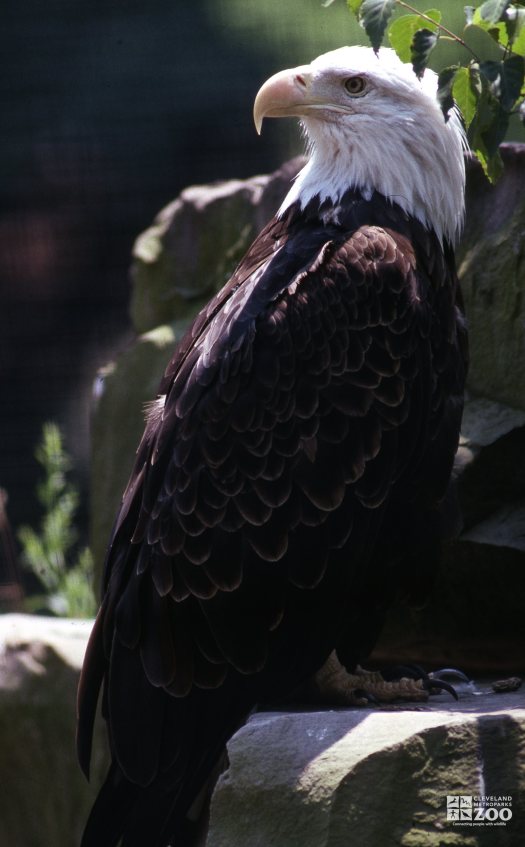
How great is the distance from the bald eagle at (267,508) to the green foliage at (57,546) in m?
2.22

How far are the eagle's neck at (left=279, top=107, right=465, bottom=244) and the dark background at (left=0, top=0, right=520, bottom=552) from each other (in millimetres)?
1695

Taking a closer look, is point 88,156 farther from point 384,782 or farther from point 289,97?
point 384,782

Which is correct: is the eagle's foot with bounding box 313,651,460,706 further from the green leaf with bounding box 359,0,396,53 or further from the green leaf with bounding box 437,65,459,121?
the green leaf with bounding box 359,0,396,53

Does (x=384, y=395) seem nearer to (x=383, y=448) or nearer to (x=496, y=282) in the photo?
(x=383, y=448)

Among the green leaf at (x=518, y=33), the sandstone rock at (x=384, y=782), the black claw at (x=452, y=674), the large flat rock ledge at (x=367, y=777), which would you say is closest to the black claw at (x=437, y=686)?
the black claw at (x=452, y=674)

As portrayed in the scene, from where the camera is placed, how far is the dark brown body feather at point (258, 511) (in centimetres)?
268

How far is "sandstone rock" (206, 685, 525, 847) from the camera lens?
2195mm

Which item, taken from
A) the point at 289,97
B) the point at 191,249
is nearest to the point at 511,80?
the point at 289,97

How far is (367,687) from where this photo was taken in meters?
2.90

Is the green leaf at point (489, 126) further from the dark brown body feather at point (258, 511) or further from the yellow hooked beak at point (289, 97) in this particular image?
the yellow hooked beak at point (289, 97)

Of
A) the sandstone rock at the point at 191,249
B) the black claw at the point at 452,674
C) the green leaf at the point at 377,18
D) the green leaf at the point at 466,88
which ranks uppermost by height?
the green leaf at the point at 377,18

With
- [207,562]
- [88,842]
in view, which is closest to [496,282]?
[207,562]

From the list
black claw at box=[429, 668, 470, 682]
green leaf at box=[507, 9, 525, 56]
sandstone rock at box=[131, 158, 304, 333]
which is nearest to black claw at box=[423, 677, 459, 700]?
black claw at box=[429, 668, 470, 682]

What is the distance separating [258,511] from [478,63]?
3.46ft
